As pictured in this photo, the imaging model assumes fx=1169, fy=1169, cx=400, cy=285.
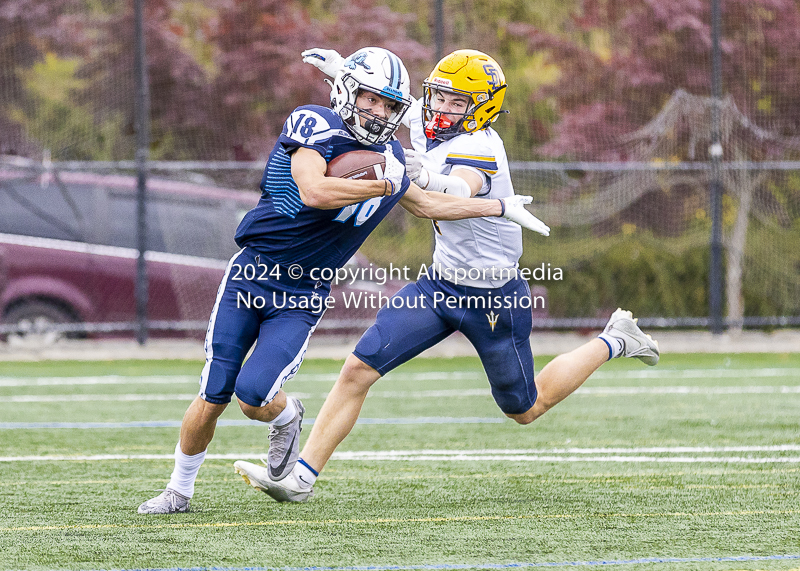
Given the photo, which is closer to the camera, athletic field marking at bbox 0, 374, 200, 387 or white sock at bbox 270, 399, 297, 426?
white sock at bbox 270, 399, 297, 426

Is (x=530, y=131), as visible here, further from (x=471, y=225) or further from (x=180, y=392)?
(x=471, y=225)

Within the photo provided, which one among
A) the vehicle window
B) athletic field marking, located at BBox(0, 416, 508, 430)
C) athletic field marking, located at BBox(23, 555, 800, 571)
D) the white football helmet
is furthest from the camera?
the vehicle window

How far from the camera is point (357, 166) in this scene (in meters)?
4.53

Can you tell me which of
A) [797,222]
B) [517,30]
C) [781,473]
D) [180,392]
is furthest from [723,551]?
[517,30]

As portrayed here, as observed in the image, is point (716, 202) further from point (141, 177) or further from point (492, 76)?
point (492, 76)

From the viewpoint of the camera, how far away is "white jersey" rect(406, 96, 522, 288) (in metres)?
5.09

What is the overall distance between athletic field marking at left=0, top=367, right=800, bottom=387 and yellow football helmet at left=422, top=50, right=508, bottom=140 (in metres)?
4.89

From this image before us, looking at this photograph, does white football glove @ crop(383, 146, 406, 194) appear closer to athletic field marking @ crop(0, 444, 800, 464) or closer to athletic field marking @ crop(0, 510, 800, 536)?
athletic field marking @ crop(0, 510, 800, 536)

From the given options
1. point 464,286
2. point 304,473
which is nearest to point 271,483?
point 304,473

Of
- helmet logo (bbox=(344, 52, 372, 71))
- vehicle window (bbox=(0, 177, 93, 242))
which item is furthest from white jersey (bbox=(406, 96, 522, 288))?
vehicle window (bbox=(0, 177, 93, 242))

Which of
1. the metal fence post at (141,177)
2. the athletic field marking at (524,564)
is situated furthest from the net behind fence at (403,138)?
the athletic field marking at (524,564)

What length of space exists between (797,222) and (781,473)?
861cm

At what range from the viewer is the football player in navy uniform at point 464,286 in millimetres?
4992

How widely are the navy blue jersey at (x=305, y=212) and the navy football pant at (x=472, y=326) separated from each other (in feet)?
1.53
